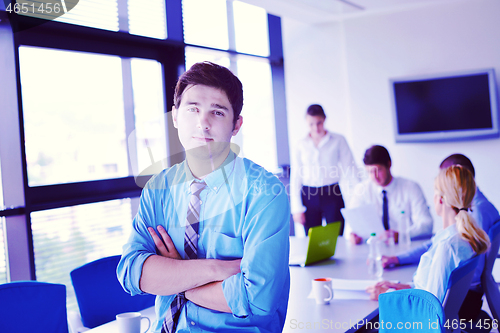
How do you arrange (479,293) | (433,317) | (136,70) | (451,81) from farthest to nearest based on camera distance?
(451,81), (136,70), (479,293), (433,317)

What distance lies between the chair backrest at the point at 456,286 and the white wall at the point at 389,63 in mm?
2905

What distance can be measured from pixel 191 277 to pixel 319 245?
4.21 ft

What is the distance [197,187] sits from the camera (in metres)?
1.28

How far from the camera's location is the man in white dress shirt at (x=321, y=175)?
4191mm

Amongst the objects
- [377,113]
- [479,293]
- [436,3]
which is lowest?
[479,293]

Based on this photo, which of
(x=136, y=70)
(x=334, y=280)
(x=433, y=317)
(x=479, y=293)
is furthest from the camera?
(x=136, y=70)

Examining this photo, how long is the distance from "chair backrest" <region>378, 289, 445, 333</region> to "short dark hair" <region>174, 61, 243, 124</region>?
2.68 ft

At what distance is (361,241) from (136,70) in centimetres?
223

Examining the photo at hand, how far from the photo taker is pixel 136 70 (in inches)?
139

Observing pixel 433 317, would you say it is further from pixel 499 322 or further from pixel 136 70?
pixel 136 70

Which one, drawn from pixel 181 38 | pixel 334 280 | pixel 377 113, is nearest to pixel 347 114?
pixel 377 113

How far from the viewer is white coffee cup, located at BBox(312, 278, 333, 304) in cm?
171

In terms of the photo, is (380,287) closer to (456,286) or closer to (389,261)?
(456,286)

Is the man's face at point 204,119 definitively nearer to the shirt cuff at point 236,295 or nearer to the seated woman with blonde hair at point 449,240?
the shirt cuff at point 236,295
